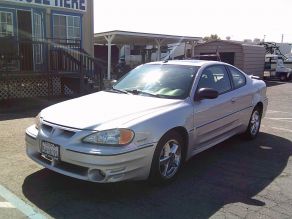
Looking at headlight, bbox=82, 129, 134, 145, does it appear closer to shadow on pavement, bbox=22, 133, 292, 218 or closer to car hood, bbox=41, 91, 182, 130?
car hood, bbox=41, 91, 182, 130

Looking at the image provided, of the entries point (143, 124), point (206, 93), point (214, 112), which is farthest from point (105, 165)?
point (214, 112)

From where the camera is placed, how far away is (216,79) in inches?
229

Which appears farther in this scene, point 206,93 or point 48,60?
point 48,60

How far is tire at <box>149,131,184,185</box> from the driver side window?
107 cm

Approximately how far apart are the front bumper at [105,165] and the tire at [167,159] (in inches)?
5.1

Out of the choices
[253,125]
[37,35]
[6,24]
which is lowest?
[253,125]

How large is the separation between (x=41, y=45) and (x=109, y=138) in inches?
412

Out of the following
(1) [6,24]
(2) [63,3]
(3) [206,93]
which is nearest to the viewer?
(3) [206,93]

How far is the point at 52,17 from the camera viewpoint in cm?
1432

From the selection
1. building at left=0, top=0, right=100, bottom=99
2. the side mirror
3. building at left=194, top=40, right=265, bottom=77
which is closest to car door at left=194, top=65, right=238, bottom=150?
the side mirror

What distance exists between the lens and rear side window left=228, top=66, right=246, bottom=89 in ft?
20.7

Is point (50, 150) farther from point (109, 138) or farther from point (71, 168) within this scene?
point (109, 138)

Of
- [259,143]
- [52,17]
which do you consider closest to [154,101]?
[259,143]

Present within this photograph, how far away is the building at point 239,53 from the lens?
23.8 m
